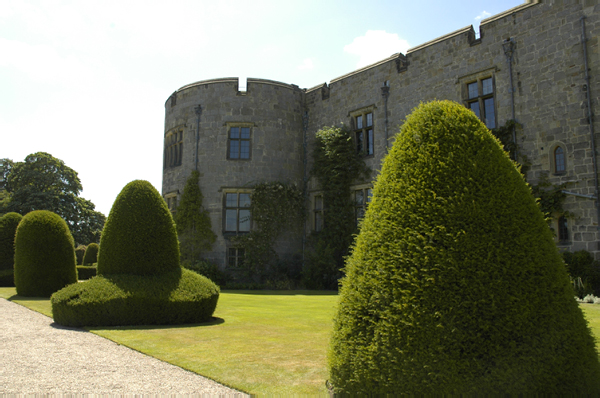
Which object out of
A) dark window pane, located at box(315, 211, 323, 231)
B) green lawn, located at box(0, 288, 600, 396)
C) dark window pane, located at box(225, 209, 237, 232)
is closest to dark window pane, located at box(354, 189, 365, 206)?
dark window pane, located at box(315, 211, 323, 231)

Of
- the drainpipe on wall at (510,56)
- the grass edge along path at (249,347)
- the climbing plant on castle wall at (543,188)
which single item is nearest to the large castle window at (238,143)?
the climbing plant on castle wall at (543,188)

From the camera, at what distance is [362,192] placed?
706 inches

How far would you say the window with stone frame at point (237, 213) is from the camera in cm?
1945

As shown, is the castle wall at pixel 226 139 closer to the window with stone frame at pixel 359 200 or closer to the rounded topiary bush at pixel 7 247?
the window with stone frame at pixel 359 200

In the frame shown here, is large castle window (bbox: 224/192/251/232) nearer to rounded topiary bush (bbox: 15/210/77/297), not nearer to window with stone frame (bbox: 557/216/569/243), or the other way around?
rounded topiary bush (bbox: 15/210/77/297)

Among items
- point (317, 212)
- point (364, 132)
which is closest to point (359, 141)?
point (364, 132)

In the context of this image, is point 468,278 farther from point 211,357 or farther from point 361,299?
point 211,357

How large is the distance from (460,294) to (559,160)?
1178cm

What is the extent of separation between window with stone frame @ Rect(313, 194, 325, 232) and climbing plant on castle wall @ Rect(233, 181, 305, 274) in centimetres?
64

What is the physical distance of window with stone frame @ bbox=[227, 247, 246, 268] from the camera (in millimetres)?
19125

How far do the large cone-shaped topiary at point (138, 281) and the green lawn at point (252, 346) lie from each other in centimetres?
36

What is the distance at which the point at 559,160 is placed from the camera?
42.4ft

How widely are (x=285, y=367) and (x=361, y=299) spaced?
180 centimetres

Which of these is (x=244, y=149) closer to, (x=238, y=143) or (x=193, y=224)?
(x=238, y=143)
